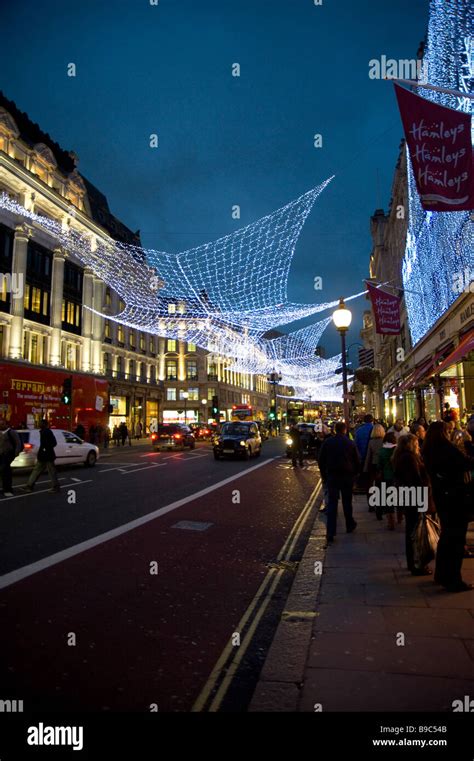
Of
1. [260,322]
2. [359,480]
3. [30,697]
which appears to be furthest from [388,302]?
[30,697]

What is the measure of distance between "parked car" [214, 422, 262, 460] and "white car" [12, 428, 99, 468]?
5886 mm

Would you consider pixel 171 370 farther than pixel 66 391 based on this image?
Yes

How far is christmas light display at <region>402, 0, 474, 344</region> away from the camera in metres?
11.0

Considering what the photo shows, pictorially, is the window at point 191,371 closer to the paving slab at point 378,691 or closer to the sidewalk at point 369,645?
the sidewalk at point 369,645

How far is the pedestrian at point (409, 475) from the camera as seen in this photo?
18.1ft

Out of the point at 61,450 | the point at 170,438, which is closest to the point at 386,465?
the point at 61,450

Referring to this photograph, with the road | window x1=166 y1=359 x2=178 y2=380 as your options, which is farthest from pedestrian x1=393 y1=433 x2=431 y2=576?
window x1=166 y1=359 x2=178 y2=380

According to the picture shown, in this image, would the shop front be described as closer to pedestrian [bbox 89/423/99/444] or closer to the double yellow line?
pedestrian [bbox 89/423/99/444]

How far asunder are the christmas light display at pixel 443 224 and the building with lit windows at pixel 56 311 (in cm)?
1745

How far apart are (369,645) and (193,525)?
5149mm

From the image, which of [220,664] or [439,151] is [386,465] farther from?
[220,664]

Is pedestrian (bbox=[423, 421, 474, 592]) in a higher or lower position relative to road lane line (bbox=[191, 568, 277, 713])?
higher

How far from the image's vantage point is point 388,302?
20.5 meters

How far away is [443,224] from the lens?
15.2 m
